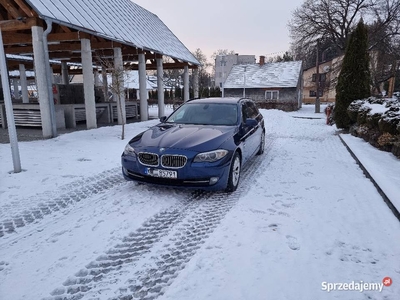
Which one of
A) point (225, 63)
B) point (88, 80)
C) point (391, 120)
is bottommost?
point (391, 120)

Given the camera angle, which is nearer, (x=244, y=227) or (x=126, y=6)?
(x=244, y=227)

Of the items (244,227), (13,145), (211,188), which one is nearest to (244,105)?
(211,188)

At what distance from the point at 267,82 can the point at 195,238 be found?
114 feet

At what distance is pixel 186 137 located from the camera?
4941 millimetres

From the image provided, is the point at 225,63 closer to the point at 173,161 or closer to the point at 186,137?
the point at 186,137

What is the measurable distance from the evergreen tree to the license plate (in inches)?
407

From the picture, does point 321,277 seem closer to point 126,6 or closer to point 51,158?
point 51,158

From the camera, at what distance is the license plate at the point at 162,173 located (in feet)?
14.6

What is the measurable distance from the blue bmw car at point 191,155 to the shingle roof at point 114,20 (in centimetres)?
671

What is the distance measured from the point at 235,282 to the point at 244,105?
4.74 m

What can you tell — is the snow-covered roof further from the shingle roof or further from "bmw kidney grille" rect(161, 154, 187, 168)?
Answer: "bmw kidney grille" rect(161, 154, 187, 168)

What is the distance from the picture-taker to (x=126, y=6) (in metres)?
17.6

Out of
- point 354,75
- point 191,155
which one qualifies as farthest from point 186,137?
point 354,75

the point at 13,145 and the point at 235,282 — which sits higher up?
the point at 13,145
